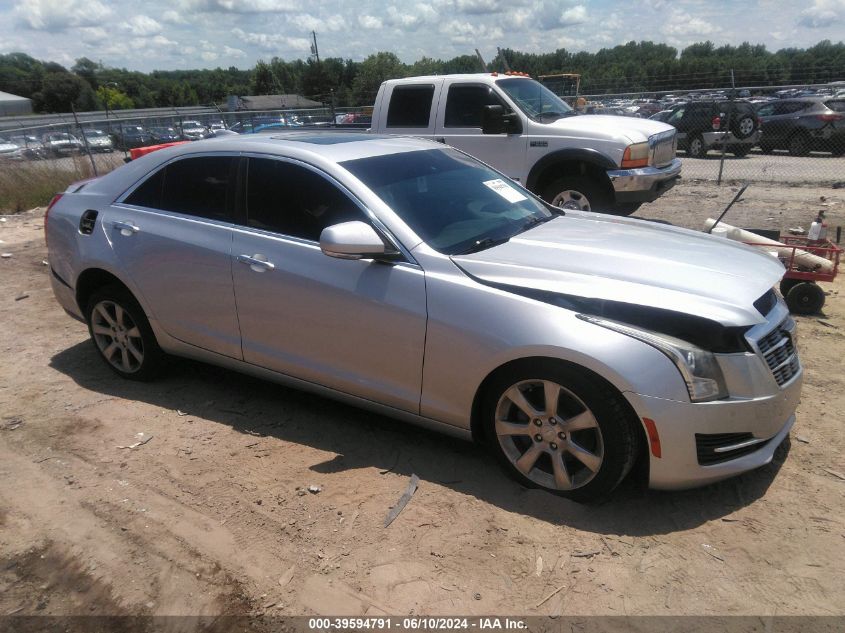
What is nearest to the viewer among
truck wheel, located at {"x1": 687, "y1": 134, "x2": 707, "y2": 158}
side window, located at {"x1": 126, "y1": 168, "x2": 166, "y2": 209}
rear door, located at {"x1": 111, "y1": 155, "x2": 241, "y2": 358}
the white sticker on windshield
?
rear door, located at {"x1": 111, "y1": 155, "x2": 241, "y2": 358}

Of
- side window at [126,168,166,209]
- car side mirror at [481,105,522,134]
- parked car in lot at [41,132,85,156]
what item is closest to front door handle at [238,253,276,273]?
side window at [126,168,166,209]

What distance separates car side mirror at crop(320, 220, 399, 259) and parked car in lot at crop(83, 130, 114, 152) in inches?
642

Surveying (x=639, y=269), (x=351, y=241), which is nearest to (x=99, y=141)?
(x=351, y=241)

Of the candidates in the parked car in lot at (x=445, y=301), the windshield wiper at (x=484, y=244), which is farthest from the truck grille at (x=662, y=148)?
the windshield wiper at (x=484, y=244)

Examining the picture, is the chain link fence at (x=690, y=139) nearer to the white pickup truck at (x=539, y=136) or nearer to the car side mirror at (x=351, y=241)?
the white pickup truck at (x=539, y=136)

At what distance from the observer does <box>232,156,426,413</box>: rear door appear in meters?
3.24

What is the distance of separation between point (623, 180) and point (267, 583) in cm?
617

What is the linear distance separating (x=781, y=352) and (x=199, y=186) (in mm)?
3385

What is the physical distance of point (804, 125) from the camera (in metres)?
16.9

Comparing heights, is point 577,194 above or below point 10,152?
above

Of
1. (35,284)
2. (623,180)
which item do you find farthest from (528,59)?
(35,284)

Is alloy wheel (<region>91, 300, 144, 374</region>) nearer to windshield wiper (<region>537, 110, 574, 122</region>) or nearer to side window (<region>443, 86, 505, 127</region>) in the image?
side window (<region>443, 86, 505, 127</region>)

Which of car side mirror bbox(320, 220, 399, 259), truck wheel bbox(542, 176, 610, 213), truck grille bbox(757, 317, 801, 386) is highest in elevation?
car side mirror bbox(320, 220, 399, 259)

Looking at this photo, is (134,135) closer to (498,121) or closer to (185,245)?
(498,121)
